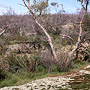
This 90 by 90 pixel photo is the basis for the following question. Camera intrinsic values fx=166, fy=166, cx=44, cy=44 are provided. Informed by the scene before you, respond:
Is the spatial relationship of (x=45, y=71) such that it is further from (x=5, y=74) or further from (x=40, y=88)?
(x=40, y=88)

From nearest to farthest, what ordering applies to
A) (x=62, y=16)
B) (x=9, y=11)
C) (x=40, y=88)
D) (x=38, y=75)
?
(x=40, y=88) < (x=38, y=75) < (x=9, y=11) < (x=62, y=16)

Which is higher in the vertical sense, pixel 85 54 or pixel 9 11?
pixel 9 11

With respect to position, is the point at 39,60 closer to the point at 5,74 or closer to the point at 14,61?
the point at 14,61

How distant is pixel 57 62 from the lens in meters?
8.56

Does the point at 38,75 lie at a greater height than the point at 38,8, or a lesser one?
lesser

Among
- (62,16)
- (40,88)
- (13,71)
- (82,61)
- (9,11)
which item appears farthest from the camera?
(62,16)

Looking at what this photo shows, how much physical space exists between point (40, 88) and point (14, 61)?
429cm

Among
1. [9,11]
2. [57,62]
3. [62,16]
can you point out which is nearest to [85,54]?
[57,62]

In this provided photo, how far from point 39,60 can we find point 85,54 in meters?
3.41

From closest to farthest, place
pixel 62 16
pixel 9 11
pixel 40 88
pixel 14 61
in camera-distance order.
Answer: pixel 40 88 < pixel 14 61 < pixel 9 11 < pixel 62 16

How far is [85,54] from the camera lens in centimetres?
1098

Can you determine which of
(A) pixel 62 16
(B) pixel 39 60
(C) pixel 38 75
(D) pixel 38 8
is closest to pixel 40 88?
(C) pixel 38 75

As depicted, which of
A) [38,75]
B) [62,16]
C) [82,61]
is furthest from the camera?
[62,16]

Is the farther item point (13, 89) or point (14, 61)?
point (14, 61)
